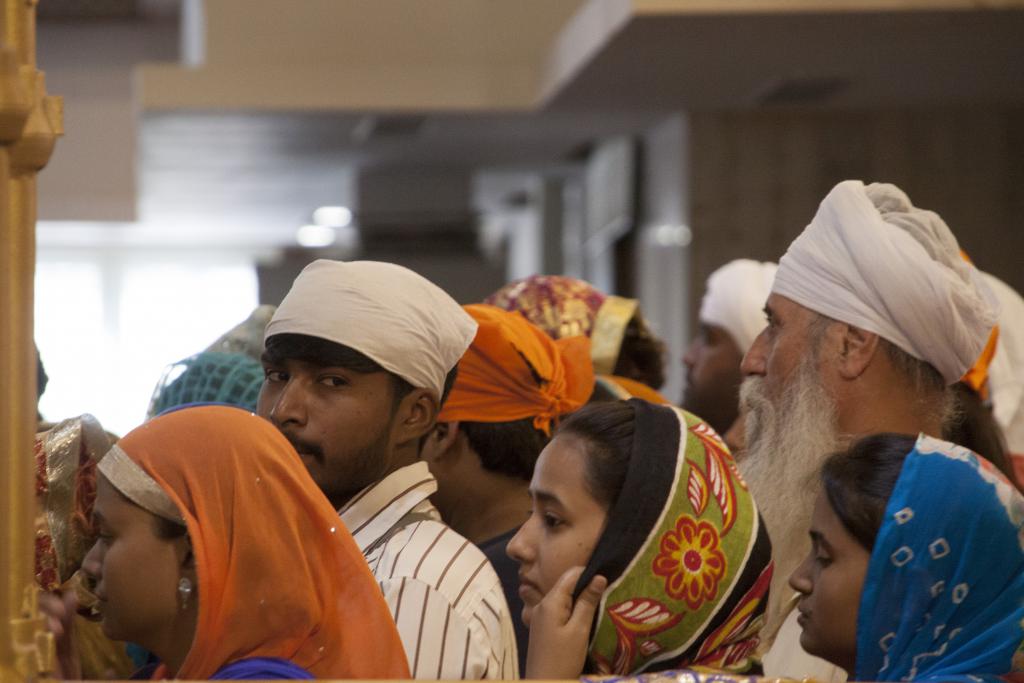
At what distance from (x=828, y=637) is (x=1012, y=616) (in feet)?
0.81

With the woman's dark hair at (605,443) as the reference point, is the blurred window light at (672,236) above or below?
above

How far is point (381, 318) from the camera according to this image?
262 centimetres

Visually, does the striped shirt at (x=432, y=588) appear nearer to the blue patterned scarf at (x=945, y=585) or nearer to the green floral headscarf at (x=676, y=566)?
the green floral headscarf at (x=676, y=566)

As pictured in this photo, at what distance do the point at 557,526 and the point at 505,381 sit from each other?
2.38 ft

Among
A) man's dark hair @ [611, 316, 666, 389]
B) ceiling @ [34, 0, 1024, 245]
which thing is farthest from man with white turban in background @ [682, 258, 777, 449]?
ceiling @ [34, 0, 1024, 245]

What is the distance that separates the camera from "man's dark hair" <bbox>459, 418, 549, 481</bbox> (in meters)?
3.03

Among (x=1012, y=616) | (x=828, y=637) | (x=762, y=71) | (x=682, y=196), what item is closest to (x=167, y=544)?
(x=828, y=637)

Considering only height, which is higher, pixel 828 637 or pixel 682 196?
pixel 682 196

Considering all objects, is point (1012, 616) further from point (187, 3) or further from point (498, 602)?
point (187, 3)

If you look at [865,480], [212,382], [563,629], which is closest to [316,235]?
[212,382]

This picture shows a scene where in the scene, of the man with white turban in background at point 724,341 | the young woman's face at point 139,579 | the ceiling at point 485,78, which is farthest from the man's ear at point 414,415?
the ceiling at point 485,78

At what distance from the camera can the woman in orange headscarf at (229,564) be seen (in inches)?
77.2

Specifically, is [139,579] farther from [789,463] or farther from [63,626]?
[789,463]

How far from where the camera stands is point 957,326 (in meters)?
2.93
